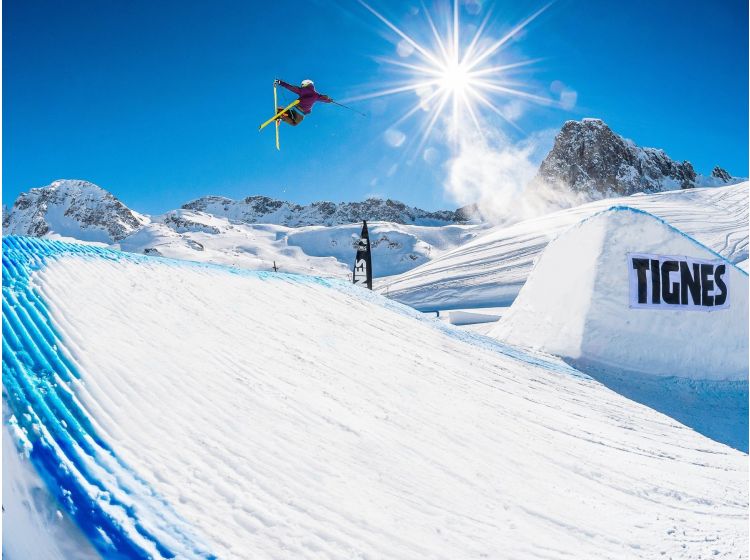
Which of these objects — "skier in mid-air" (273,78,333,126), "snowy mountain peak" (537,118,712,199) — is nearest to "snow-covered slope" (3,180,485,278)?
"snowy mountain peak" (537,118,712,199)

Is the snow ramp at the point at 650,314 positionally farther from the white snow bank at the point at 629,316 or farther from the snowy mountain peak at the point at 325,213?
the snowy mountain peak at the point at 325,213

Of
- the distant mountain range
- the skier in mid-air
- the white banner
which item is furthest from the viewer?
the distant mountain range

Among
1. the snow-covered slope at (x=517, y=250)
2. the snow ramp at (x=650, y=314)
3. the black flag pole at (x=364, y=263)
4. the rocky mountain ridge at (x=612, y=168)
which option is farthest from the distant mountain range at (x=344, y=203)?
the snow ramp at (x=650, y=314)

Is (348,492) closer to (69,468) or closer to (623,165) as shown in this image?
(69,468)

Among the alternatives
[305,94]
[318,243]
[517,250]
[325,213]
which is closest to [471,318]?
[305,94]

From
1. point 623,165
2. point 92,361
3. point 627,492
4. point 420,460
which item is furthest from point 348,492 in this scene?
point 623,165

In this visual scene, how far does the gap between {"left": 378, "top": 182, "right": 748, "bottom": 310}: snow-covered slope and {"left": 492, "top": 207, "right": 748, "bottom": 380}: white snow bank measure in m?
17.3

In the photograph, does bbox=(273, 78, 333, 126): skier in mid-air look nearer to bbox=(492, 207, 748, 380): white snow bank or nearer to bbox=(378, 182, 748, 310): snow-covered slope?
bbox=(492, 207, 748, 380): white snow bank

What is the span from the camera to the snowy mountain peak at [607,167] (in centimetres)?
10200

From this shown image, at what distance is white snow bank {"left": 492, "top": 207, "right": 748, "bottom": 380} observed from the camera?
872cm

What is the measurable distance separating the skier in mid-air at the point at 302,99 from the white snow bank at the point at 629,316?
7130 mm

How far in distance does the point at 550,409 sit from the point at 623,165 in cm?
11485

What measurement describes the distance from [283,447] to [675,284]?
8606 mm

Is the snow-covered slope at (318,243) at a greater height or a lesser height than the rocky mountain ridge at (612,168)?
lesser
